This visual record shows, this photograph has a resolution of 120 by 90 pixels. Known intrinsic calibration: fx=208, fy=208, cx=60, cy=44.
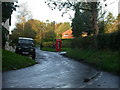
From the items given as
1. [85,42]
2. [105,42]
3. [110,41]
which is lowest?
[85,42]

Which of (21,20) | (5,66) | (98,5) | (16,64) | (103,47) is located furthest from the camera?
(21,20)

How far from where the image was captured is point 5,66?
1311 centimetres

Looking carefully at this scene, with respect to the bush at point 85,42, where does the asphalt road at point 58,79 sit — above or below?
below

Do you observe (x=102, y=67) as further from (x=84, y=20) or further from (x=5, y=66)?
(x=84, y=20)

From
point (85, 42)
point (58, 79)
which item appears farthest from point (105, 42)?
point (58, 79)

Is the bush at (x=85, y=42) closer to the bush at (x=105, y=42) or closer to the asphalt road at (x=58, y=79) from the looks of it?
the bush at (x=105, y=42)

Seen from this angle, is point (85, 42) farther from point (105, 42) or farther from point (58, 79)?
point (58, 79)

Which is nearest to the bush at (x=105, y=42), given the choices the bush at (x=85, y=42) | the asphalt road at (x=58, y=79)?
the bush at (x=85, y=42)

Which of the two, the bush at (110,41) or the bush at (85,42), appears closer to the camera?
the bush at (110,41)

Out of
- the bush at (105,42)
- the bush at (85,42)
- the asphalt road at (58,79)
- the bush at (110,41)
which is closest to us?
the asphalt road at (58,79)

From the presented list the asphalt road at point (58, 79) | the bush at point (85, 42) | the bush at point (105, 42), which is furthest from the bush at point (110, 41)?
the asphalt road at point (58, 79)

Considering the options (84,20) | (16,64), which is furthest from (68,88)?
(84,20)

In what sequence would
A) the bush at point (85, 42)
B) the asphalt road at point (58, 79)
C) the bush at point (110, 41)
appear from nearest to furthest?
the asphalt road at point (58, 79) → the bush at point (110, 41) → the bush at point (85, 42)

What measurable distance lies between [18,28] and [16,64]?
4753cm
